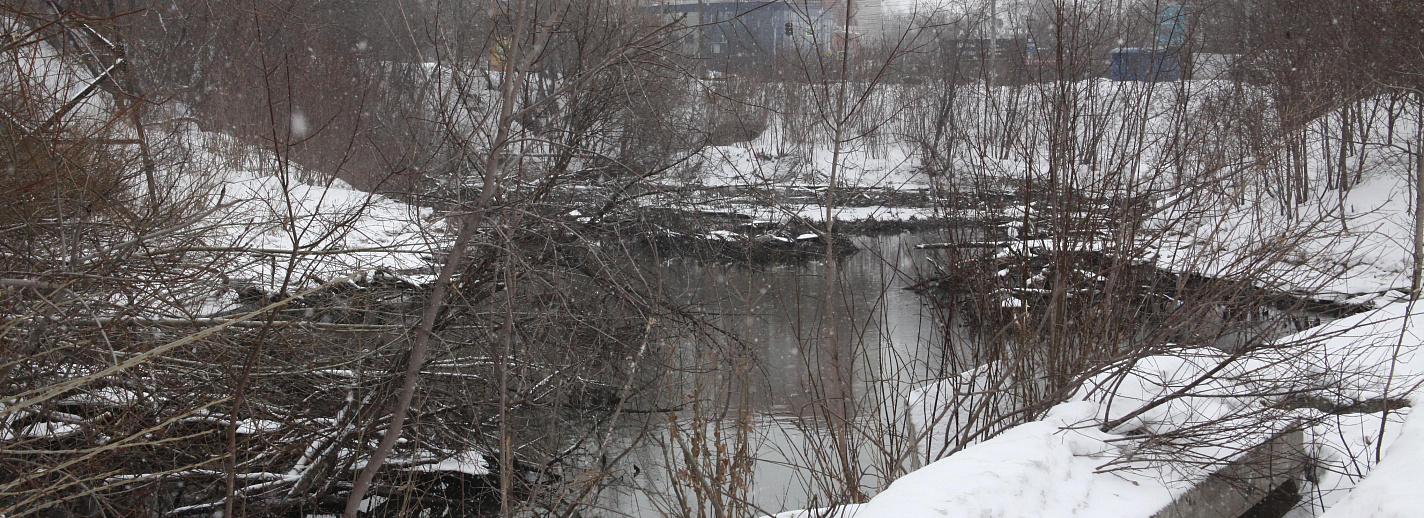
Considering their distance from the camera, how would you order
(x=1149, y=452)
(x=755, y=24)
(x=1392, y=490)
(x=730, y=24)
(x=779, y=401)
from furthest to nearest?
(x=755, y=24) → (x=779, y=401) → (x=730, y=24) → (x=1149, y=452) → (x=1392, y=490)

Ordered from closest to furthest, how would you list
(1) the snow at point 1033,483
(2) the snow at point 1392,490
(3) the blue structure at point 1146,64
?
(1) the snow at point 1033,483 < (2) the snow at point 1392,490 < (3) the blue structure at point 1146,64

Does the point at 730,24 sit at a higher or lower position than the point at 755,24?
lower

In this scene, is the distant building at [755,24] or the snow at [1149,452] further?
the distant building at [755,24]

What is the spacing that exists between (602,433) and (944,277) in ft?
11.2

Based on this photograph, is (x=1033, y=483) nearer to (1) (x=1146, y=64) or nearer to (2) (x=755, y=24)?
(1) (x=1146, y=64)

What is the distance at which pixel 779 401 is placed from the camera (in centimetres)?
816

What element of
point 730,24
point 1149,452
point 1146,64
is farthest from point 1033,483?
point 1146,64

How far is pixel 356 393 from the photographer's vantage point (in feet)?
19.5

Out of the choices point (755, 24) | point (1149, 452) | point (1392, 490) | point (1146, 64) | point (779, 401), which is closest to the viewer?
point (1392, 490)

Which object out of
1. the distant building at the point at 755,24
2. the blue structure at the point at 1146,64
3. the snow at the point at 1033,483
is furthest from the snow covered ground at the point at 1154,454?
the distant building at the point at 755,24

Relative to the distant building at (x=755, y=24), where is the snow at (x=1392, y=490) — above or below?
below

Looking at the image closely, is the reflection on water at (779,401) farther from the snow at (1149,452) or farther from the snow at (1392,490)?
the snow at (1392,490)

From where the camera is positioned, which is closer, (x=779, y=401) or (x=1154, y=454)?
(x=1154, y=454)

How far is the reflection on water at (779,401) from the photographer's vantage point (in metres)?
4.43
